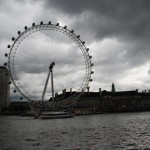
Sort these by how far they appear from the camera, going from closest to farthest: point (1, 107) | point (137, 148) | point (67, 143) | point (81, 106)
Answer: point (137, 148) → point (67, 143) → point (81, 106) → point (1, 107)

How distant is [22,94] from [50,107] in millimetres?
20125

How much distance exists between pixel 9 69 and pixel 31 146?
34.9 meters

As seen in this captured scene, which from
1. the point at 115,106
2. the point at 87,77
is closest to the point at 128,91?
the point at 115,106

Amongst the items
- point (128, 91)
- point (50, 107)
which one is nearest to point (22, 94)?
point (50, 107)

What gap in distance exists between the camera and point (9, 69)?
59.5 meters

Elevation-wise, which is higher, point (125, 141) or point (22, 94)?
point (22, 94)

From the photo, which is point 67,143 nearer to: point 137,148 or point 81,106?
point 137,148

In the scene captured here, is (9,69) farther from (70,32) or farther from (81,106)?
(81,106)

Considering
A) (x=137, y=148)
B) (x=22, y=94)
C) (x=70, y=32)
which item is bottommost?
(x=137, y=148)

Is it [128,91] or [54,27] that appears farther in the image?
[128,91]

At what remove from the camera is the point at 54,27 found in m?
63.2

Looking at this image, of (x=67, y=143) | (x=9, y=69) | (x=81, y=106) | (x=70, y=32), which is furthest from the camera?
(x=81, y=106)

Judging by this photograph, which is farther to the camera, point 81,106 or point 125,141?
point 81,106

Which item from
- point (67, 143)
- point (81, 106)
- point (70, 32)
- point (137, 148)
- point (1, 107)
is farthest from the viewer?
point (1, 107)
